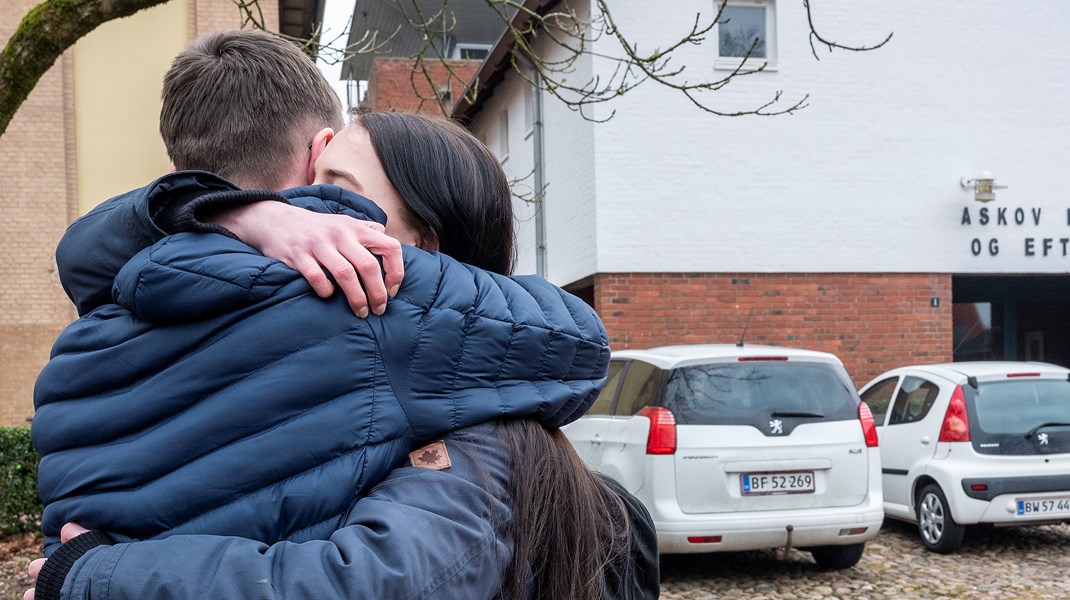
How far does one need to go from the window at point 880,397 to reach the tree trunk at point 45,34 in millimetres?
7628

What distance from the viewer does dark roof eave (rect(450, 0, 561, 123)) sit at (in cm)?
1461

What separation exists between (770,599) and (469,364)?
6.41 metres

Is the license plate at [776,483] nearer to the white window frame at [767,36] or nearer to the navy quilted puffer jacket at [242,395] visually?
the navy quilted puffer jacket at [242,395]

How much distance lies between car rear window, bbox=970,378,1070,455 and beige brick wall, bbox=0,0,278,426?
35.8 ft

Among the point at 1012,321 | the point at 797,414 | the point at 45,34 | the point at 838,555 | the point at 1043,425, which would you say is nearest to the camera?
the point at 45,34

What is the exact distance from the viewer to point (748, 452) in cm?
708

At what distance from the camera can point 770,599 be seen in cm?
709

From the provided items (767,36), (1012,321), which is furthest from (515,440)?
(1012,321)

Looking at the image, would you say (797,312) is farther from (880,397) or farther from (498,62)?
(498,62)

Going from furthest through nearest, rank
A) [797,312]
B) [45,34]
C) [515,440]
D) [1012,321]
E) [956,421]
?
[1012,321] < [797,312] < [956,421] < [45,34] < [515,440]

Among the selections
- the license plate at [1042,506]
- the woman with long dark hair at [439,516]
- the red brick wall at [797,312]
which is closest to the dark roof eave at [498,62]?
the red brick wall at [797,312]

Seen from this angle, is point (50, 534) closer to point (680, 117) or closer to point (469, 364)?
point (469, 364)

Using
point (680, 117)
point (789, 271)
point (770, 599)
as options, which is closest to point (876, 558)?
point (770, 599)

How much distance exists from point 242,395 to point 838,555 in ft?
24.5
